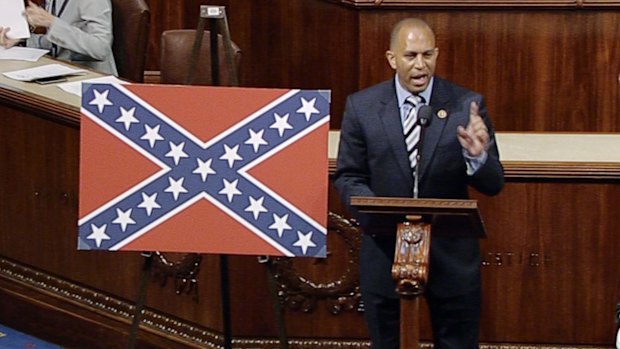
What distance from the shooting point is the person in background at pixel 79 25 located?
263 inches

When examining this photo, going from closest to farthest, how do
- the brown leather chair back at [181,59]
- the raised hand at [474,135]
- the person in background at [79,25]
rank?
the raised hand at [474,135]
the brown leather chair back at [181,59]
the person in background at [79,25]

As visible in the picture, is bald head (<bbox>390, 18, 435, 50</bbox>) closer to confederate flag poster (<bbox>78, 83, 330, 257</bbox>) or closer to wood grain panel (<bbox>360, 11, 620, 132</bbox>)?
confederate flag poster (<bbox>78, 83, 330, 257</bbox>)

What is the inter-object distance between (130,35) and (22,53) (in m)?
0.57

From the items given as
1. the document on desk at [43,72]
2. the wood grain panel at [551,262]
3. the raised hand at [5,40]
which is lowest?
the wood grain panel at [551,262]

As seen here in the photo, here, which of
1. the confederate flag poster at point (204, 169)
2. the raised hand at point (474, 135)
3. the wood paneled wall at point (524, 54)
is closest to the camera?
the raised hand at point (474, 135)

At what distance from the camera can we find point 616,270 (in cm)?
534

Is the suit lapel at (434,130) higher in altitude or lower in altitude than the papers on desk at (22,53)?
lower

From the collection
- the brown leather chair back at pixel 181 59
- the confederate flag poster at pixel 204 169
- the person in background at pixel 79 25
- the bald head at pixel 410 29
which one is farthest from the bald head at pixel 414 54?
the person in background at pixel 79 25

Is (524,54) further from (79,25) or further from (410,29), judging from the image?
(410,29)

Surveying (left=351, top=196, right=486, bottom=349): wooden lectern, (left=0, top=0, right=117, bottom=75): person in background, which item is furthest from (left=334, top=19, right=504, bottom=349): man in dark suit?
(left=0, top=0, right=117, bottom=75): person in background

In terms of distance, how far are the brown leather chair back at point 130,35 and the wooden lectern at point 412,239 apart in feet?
9.54

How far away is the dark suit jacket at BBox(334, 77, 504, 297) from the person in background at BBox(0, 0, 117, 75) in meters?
2.46

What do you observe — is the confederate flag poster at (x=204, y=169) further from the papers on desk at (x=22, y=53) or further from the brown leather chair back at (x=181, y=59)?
the papers on desk at (x=22, y=53)

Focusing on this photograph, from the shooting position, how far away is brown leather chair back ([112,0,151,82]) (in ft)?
22.4
